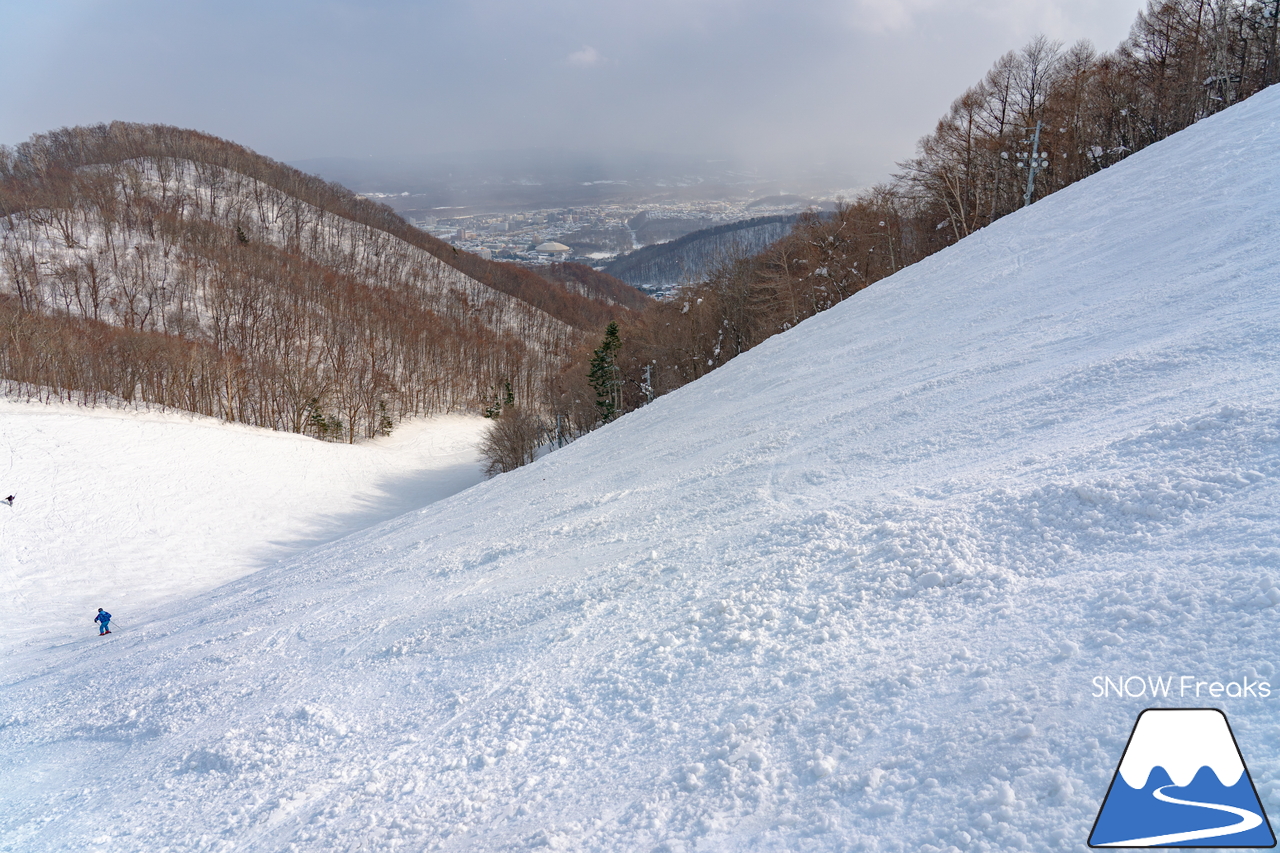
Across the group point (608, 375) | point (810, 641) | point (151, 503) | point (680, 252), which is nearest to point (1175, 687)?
point (810, 641)

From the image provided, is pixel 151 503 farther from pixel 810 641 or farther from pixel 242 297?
pixel 242 297

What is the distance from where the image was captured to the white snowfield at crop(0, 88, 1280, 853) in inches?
120

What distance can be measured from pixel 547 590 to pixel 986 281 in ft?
35.6

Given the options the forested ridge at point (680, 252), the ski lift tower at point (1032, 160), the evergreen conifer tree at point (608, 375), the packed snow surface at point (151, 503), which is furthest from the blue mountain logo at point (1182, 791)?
the forested ridge at point (680, 252)

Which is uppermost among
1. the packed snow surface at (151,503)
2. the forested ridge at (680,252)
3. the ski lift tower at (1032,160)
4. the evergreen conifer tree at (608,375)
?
the forested ridge at (680,252)

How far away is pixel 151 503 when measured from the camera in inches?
971

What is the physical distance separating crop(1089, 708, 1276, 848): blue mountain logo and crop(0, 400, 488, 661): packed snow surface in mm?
19221

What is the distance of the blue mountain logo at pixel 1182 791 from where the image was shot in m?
2.19

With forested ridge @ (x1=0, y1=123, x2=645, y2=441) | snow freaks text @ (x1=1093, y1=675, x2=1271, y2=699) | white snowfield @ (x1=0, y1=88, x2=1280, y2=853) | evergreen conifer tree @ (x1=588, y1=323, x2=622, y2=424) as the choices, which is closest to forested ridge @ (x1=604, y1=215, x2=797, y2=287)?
forested ridge @ (x1=0, y1=123, x2=645, y2=441)

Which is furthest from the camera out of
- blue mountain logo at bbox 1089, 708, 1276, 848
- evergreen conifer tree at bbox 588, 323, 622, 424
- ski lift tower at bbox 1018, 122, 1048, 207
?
evergreen conifer tree at bbox 588, 323, 622, 424

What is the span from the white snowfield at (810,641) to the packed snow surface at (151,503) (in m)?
10.6

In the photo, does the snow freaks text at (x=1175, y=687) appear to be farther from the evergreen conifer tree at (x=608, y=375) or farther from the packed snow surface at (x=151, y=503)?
the evergreen conifer tree at (x=608, y=375)

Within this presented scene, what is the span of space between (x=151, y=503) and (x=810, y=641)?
29555 mm

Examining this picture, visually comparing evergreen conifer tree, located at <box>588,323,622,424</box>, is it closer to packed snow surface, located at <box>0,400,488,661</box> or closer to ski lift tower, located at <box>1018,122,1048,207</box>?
packed snow surface, located at <box>0,400,488,661</box>
